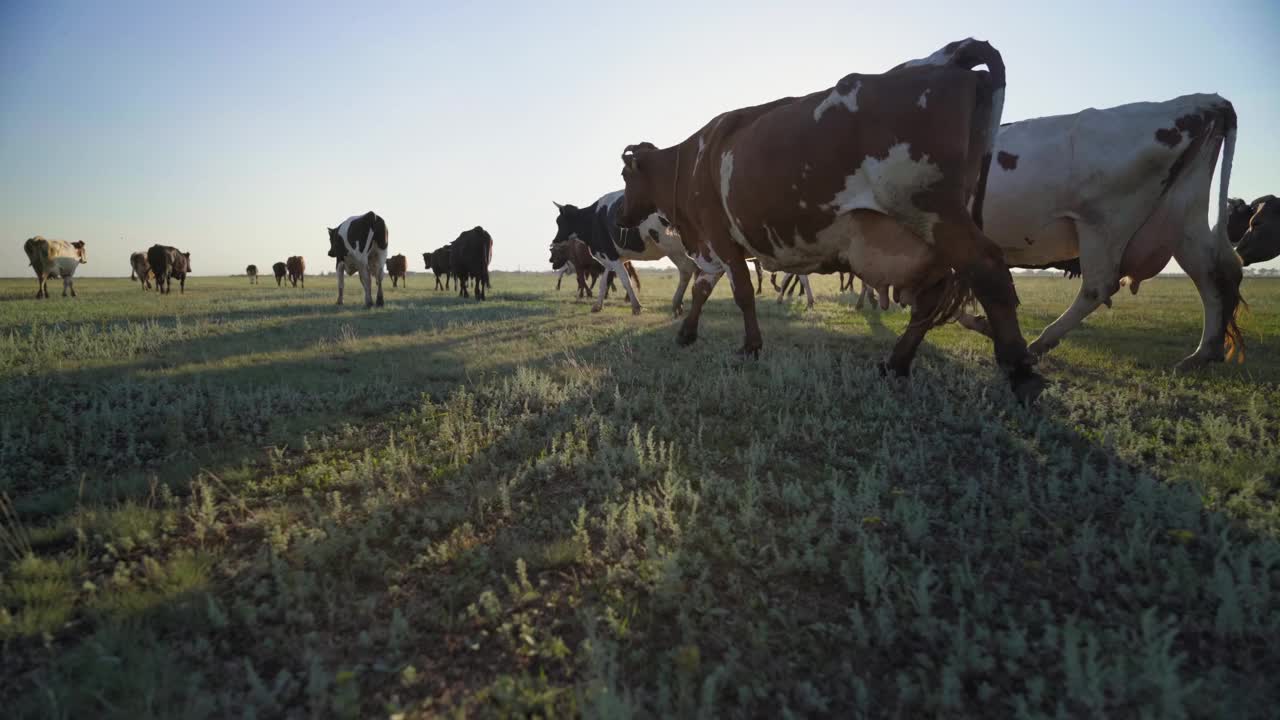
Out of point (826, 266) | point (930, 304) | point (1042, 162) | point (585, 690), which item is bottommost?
point (585, 690)

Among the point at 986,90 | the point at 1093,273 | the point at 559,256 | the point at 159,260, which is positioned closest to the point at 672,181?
the point at 986,90

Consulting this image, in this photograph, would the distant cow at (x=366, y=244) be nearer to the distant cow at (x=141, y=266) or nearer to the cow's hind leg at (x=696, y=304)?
the cow's hind leg at (x=696, y=304)

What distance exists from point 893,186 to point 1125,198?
326 centimetres

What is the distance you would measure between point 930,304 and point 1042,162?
2.62 m

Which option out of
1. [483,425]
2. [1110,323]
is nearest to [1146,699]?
[483,425]

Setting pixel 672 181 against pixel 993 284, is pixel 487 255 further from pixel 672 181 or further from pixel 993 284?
pixel 993 284

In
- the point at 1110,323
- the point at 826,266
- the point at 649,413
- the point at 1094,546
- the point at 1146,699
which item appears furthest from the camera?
the point at 1110,323

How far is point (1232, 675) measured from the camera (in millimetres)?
1730

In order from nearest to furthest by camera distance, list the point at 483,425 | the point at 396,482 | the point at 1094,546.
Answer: the point at 1094,546, the point at 396,482, the point at 483,425

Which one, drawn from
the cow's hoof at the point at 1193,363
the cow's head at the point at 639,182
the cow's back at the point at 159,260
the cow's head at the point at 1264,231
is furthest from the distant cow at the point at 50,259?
the cow's head at the point at 1264,231

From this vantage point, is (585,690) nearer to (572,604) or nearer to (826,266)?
(572,604)

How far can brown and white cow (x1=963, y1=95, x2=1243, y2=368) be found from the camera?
5.54 m

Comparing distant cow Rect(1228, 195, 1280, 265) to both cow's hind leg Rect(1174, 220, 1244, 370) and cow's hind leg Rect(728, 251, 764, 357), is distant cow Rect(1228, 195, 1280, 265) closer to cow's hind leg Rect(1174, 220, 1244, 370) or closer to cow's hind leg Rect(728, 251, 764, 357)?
cow's hind leg Rect(1174, 220, 1244, 370)

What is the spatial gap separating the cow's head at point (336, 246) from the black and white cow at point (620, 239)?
20.1 ft
